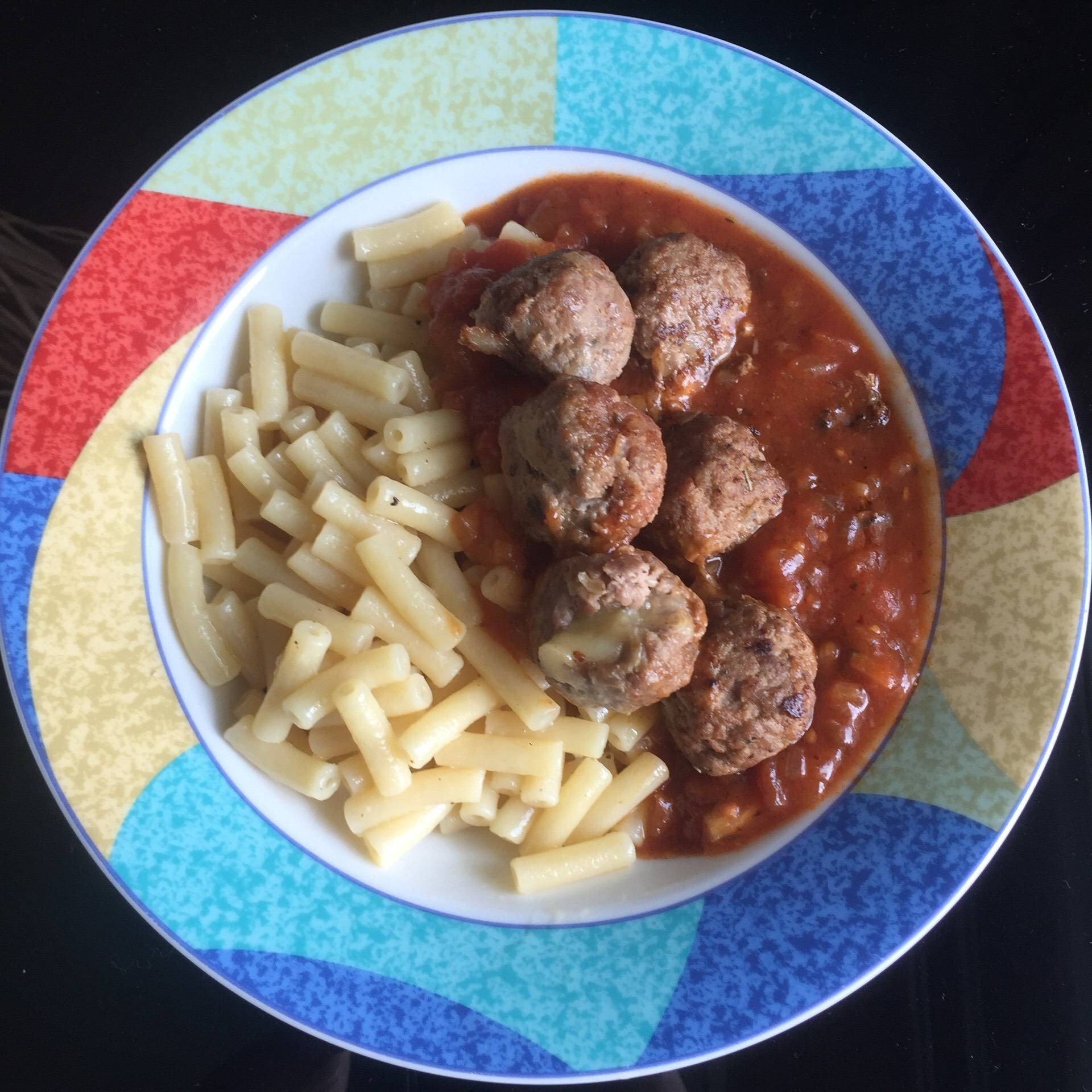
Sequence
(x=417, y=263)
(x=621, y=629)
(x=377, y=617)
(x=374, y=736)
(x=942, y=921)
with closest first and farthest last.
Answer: (x=621, y=629), (x=374, y=736), (x=377, y=617), (x=417, y=263), (x=942, y=921)

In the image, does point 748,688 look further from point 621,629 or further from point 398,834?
point 398,834

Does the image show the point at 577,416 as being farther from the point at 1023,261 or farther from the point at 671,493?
the point at 1023,261

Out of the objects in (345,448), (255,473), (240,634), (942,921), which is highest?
(345,448)

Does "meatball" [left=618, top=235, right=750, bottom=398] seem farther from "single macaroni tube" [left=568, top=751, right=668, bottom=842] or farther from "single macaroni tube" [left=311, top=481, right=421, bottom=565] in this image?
"single macaroni tube" [left=568, top=751, right=668, bottom=842]

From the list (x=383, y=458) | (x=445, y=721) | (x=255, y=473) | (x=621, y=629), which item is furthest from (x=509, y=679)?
(x=255, y=473)

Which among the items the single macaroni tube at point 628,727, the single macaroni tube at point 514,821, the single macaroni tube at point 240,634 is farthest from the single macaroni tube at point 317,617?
the single macaroni tube at point 628,727

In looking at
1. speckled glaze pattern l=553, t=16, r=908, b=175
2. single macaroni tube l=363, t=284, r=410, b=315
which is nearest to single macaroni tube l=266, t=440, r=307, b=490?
single macaroni tube l=363, t=284, r=410, b=315
